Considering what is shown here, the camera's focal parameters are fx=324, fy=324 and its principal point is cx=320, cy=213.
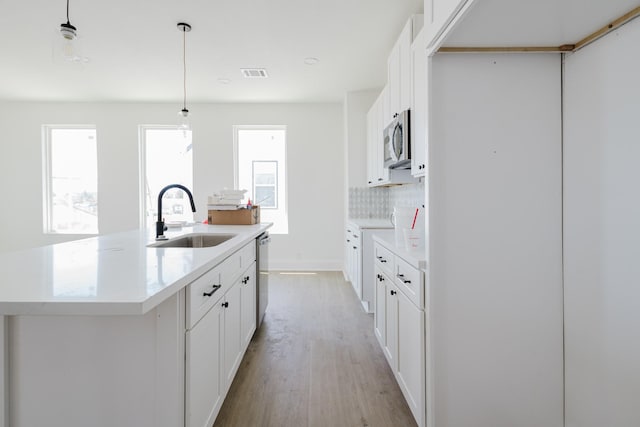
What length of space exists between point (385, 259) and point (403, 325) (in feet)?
1.65

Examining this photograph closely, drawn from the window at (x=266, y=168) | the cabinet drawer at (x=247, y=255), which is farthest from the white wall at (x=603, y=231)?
the window at (x=266, y=168)

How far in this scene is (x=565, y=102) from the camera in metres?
1.42

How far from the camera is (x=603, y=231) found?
127cm

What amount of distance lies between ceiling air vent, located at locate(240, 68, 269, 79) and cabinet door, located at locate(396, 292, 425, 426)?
130 inches

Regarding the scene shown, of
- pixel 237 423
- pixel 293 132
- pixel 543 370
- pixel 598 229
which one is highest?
pixel 293 132

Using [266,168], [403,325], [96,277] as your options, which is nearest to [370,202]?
[266,168]

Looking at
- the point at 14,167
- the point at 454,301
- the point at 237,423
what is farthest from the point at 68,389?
the point at 14,167

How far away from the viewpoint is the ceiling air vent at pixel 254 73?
3939 millimetres

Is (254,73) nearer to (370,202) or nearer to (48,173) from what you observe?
(370,202)

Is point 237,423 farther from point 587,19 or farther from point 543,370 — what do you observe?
point 587,19

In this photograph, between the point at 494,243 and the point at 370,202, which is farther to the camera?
the point at 370,202

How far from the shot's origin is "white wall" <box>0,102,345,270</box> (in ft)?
17.3

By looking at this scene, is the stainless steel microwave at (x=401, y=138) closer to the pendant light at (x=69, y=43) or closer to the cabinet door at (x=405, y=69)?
the cabinet door at (x=405, y=69)

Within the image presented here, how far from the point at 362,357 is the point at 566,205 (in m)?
1.63
